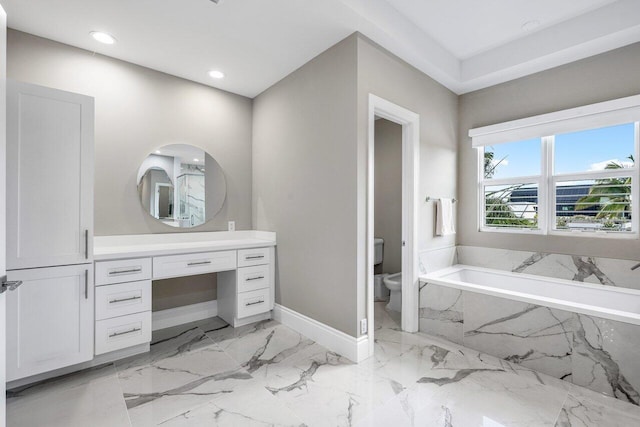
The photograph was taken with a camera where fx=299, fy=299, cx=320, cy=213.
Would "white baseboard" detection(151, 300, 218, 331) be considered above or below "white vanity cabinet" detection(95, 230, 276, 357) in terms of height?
below

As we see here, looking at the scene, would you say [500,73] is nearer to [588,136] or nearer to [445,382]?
[588,136]

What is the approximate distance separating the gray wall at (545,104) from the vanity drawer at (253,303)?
7.53 ft

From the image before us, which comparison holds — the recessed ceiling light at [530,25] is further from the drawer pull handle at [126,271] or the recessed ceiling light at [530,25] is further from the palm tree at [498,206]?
the drawer pull handle at [126,271]

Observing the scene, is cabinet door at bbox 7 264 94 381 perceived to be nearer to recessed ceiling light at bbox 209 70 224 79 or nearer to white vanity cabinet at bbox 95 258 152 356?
white vanity cabinet at bbox 95 258 152 356

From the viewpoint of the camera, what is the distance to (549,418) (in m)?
1.66

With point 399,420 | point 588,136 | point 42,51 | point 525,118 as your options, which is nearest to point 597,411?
point 399,420

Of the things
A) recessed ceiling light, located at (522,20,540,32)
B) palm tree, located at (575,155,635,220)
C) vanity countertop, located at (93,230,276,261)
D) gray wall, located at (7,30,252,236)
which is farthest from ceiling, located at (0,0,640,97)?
vanity countertop, located at (93,230,276,261)

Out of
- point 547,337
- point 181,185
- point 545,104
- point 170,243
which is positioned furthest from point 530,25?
point 170,243

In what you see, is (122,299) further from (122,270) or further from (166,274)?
(166,274)

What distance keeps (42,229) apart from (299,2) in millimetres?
2186

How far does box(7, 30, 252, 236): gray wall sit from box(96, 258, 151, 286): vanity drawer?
596 millimetres

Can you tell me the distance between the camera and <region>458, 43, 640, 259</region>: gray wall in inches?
97.2

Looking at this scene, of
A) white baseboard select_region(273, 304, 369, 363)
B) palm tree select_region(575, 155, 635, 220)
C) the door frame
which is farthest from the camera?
the door frame

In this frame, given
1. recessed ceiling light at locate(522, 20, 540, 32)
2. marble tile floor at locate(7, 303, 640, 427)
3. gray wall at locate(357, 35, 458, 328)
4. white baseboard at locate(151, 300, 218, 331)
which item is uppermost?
recessed ceiling light at locate(522, 20, 540, 32)
